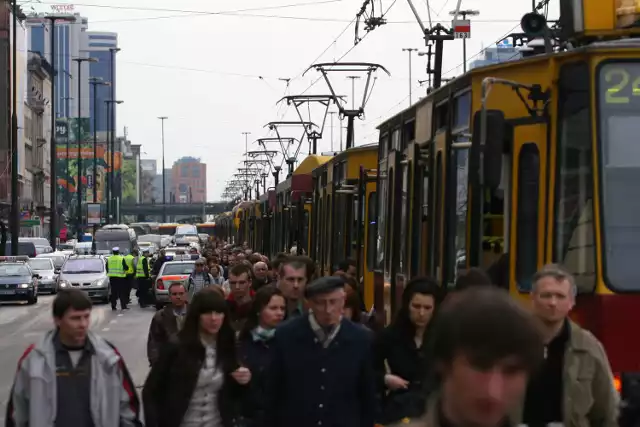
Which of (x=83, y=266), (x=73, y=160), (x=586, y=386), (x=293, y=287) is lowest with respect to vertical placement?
(x=586, y=386)

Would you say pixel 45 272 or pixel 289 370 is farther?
pixel 45 272

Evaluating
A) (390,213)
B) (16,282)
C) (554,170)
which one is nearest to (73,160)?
(16,282)

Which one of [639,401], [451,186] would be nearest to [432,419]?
[639,401]

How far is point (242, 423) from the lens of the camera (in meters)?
8.09

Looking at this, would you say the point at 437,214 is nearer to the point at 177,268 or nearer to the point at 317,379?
the point at 317,379

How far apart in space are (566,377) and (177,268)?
30233 mm

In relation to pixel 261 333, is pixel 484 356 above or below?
above

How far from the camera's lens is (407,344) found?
801 centimetres

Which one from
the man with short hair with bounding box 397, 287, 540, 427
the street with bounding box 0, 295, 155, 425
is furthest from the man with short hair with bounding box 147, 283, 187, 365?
the man with short hair with bounding box 397, 287, 540, 427

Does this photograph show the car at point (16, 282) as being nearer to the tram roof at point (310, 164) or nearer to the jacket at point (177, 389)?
the tram roof at point (310, 164)

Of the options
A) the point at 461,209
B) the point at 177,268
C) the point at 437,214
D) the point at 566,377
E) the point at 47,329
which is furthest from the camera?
the point at 177,268

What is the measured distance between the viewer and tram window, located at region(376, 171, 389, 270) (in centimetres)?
1595

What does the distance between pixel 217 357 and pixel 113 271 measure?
30987 millimetres

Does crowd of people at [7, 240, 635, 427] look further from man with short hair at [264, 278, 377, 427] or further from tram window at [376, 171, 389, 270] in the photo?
tram window at [376, 171, 389, 270]
